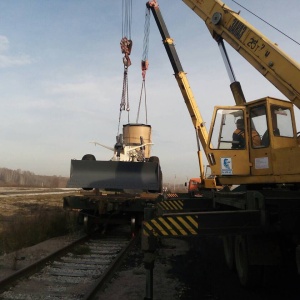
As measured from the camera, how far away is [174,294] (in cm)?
552

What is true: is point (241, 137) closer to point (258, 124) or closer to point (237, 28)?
point (258, 124)

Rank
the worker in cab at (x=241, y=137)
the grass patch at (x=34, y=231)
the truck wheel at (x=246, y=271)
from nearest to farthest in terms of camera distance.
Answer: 1. the truck wheel at (x=246, y=271)
2. the worker in cab at (x=241, y=137)
3. the grass patch at (x=34, y=231)

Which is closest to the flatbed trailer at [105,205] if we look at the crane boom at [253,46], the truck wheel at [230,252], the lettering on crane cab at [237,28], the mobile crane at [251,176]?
the mobile crane at [251,176]

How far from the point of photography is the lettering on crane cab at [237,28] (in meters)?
8.46

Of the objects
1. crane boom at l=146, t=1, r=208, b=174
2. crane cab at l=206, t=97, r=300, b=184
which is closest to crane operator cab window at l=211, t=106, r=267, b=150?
crane cab at l=206, t=97, r=300, b=184

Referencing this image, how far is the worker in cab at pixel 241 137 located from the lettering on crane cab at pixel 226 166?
11.1 inches

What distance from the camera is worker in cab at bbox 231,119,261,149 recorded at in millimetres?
6565

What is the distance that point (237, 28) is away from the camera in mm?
8656

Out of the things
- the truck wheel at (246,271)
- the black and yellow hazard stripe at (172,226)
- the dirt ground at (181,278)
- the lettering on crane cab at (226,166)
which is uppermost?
the lettering on crane cab at (226,166)

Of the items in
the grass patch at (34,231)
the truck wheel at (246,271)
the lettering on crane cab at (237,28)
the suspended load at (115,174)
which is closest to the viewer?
the truck wheel at (246,271)

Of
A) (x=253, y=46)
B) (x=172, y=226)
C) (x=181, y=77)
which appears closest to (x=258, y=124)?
(x=253, y=46)

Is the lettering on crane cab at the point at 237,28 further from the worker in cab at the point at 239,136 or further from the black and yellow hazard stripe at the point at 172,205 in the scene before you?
the black and yellow hazard stripe at the point at 172,205

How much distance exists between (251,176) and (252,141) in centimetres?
65

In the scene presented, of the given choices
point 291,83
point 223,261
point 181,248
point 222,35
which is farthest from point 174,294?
point 222,35
